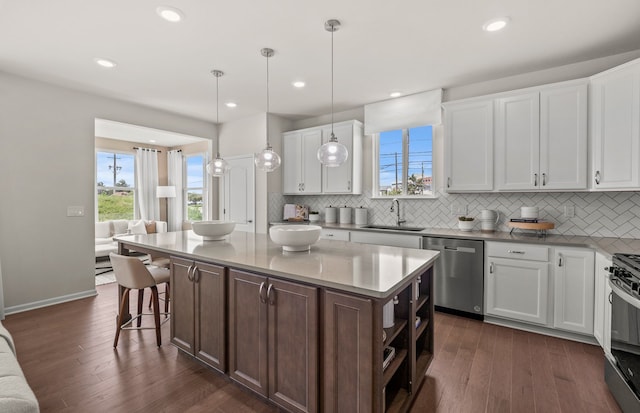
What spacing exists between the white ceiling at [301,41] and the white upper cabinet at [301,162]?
106 cm

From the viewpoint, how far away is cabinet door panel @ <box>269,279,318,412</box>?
5.24 ft

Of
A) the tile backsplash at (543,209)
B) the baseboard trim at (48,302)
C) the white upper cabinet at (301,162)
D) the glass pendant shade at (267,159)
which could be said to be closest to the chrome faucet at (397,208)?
the tile backsplash at (543,209)

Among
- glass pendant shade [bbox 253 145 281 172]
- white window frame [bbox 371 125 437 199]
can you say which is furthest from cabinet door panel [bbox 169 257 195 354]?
white window frame [bbox 371 125 437 199]

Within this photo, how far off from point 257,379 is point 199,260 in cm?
90

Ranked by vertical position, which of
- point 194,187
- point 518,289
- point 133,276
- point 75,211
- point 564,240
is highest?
point 194,187

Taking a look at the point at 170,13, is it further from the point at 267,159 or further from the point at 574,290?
the point at 574,290

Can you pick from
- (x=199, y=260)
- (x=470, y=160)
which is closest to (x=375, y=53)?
(x=470, y=160)

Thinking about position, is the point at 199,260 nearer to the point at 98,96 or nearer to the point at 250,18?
the point at 250,18

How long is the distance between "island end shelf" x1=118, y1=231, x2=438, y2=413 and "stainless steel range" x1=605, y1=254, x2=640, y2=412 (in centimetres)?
108

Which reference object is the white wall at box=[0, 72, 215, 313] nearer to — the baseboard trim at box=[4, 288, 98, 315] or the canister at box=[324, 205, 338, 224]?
the baseboard trim at box=[4, 288, 98, 315]

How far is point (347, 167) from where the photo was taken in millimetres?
4484

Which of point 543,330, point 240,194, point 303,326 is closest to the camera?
point 303,326

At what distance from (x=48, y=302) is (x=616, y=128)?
6.29m

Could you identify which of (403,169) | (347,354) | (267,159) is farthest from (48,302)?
(403,169)
